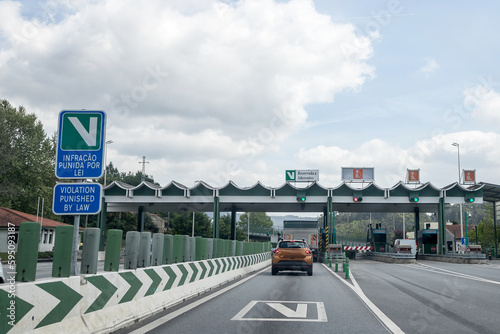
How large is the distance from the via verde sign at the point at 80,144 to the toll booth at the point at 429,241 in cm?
5003

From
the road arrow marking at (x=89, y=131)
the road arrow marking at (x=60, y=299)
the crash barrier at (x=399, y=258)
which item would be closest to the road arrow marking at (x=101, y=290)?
the road arrow marking at (x=60, y=299)

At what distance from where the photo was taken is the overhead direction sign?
167ft

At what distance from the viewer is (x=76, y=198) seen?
7090 mm

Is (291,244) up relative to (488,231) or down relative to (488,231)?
down

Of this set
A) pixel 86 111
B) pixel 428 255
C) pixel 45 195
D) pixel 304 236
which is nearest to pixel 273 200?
pixel 304 236

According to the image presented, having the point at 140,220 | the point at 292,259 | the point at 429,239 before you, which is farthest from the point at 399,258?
the point at 140,220

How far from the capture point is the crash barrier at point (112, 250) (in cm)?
566

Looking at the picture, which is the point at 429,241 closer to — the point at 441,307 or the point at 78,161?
the point at 441,307

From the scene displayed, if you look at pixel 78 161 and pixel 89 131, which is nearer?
pixel 78 161

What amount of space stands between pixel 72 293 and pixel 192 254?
23.5 feet

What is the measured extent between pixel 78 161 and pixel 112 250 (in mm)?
1527

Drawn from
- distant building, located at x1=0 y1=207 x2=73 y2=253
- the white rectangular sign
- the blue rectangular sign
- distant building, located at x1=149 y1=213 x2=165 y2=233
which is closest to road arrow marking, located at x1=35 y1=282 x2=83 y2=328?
the blue rectangular sign

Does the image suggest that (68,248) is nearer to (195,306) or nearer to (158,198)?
(195,306)

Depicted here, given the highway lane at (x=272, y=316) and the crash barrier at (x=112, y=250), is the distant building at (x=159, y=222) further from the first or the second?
the highway lane at (x=272, y=316)
